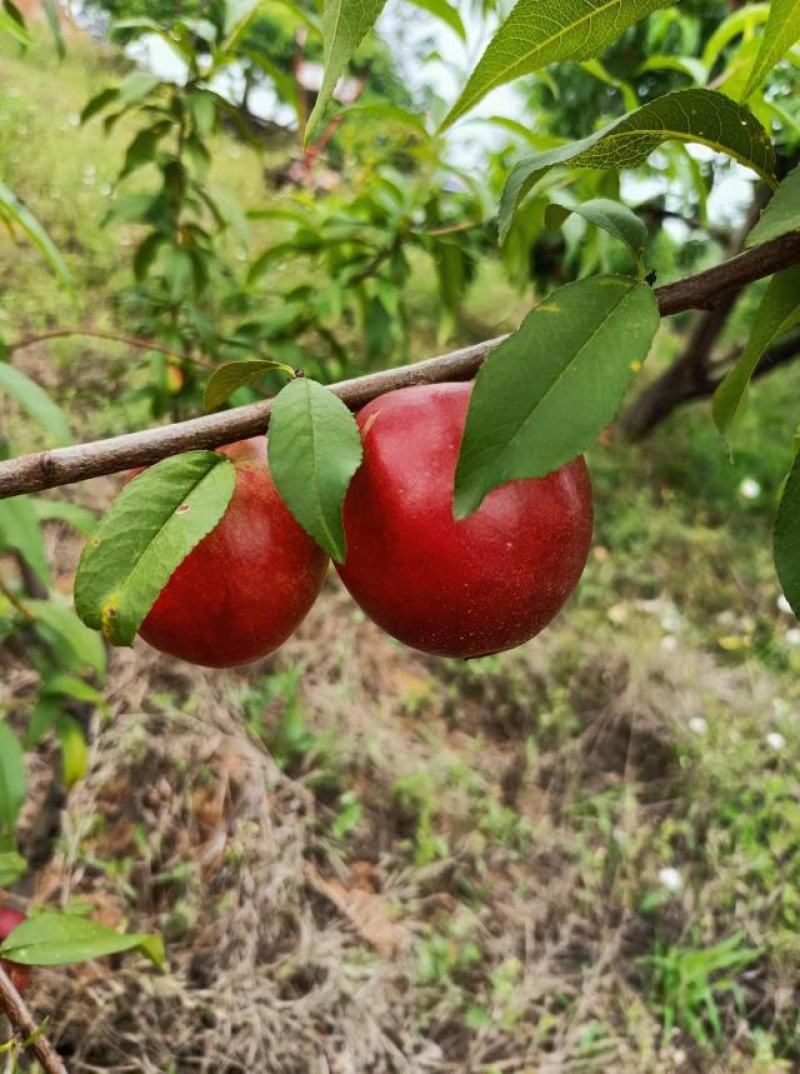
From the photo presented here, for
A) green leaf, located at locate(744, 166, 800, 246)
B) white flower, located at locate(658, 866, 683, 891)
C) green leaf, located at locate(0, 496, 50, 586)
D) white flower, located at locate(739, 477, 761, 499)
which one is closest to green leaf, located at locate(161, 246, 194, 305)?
green leaf, located at locate(0, 496, 50, 586)

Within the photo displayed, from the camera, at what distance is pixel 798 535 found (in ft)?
1.01

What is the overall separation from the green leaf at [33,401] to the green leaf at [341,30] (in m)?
0.54

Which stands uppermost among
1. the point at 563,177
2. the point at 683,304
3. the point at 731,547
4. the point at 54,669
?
the point at 683,304

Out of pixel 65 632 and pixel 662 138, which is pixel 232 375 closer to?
Answer: pixel 662 138

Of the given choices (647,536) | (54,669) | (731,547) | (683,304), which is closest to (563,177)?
(683,304)

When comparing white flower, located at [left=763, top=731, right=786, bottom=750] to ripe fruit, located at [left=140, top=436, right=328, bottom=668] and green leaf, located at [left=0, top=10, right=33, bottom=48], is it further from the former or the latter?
green leaf, located at [left=0, top=10, right=33, bottom=48]

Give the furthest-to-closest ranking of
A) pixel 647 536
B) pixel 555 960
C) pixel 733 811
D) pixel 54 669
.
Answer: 1. pixel 647 536
2. pixel 733 811
3. pixel 555 960
4. pixel 54 669

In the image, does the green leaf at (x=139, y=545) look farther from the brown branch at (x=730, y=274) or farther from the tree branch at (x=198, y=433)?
the brown branch at (x=730, y=274)

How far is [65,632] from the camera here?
0.82 m

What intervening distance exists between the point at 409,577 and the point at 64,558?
1389 mm

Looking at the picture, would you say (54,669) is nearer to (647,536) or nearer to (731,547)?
(647,536)

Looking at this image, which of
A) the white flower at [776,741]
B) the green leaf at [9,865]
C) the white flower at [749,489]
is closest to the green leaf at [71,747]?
the green leaf at [9,865]

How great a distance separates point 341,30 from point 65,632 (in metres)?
0.70

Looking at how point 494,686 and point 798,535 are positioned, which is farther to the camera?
point 494,686
